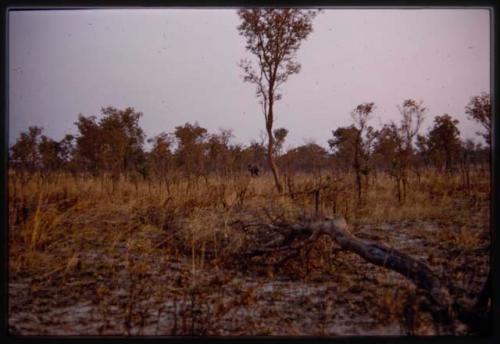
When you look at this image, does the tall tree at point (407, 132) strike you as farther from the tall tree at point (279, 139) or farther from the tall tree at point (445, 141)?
the tall tree at point (279, 139)

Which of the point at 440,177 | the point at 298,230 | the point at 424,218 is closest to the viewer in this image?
the point at 298,230

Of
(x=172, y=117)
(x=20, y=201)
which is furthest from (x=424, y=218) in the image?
(x=20, y=201)

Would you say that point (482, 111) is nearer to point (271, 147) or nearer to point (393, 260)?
point (393, 260)

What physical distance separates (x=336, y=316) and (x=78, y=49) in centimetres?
338

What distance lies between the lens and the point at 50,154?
5.12 m

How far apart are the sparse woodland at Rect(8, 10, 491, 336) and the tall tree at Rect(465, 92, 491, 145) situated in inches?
0.8

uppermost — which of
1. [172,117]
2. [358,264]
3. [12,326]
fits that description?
[172,117]

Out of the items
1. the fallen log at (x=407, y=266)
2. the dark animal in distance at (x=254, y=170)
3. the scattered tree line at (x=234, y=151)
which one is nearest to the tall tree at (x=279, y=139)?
the scattered tree line at (x=234, y=151)

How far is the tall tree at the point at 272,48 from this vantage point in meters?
4.58

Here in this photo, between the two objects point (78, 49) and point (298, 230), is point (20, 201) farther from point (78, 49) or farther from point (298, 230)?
point (298, 230)

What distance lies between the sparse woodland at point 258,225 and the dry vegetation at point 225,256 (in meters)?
0.01

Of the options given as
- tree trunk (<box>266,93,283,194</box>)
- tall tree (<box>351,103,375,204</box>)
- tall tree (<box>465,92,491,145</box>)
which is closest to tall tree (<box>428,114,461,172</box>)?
tall tree (<box>465,92,491,145</box>)

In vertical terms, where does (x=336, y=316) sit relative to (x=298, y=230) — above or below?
below

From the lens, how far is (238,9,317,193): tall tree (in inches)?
180
